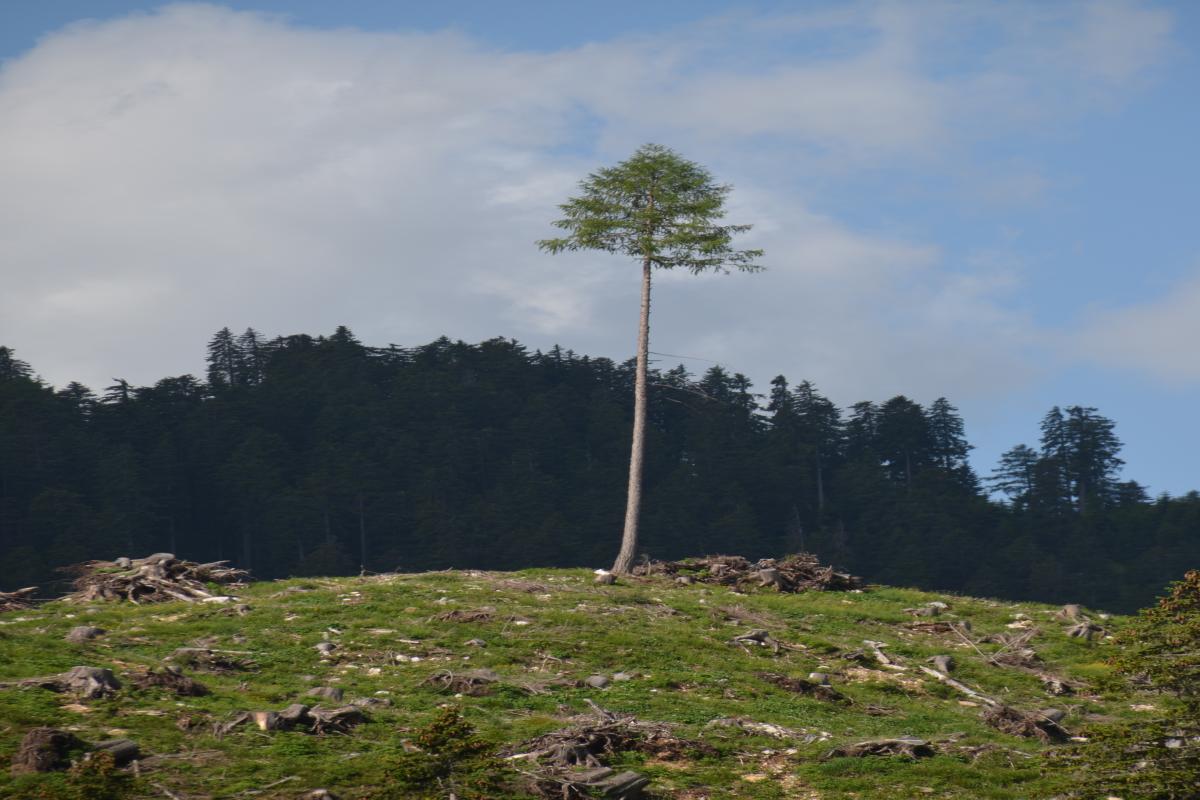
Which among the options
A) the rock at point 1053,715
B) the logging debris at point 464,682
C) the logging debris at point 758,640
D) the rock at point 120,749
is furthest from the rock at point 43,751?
the rock at point 1053,715

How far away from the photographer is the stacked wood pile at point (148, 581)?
1036 inches

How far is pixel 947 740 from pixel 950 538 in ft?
307

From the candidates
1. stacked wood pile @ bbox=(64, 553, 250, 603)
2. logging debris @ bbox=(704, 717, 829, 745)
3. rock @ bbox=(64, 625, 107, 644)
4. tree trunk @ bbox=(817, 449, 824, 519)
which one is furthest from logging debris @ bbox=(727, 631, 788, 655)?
tree trunk @ bbox=(817, 449, 824, 519)

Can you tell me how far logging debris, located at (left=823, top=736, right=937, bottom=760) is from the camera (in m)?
17.7

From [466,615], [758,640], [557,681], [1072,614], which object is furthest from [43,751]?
[1072,614]

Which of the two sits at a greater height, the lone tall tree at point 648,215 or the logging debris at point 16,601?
the lone tall tree at point 648,215

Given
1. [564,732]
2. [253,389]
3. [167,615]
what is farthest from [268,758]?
[253,389]

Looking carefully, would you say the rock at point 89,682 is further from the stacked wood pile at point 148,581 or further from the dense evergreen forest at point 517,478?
the dense evergreen forest at point 517,478

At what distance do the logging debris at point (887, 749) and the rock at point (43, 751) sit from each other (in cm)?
1000

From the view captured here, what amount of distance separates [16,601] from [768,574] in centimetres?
1742

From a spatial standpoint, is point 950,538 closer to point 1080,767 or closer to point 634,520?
point 634,520

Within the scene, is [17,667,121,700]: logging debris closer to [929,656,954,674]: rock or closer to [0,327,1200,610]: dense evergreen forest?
[929,656,954,674]: rock

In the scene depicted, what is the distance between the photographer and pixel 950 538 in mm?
108750

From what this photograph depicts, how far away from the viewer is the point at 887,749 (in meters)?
18.0
